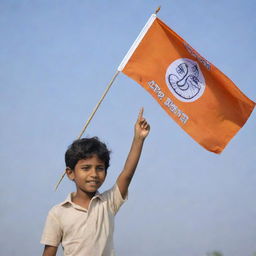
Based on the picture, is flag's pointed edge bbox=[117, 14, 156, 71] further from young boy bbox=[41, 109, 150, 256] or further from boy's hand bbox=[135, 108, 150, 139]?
young boy bbox=[41, 109, 150, 256]

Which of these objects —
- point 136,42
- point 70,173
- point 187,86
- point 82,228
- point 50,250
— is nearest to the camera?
point 82,228

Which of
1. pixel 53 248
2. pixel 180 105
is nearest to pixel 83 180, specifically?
pixel 53 248

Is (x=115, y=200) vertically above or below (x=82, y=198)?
above

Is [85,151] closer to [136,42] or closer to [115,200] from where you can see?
[115,200]

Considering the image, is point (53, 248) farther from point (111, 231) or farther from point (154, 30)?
point (154, 30)

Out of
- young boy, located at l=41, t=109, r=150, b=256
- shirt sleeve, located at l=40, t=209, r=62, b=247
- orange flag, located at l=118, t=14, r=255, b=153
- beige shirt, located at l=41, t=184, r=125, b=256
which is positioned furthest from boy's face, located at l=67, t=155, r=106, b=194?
orange flag, located at l=118, t=14, r=255, b=153

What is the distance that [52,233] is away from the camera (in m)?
3.67

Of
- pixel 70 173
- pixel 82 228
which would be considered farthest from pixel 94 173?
pixel 82 228

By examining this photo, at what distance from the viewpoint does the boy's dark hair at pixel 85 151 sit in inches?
153

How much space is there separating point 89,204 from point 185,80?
2715 mm

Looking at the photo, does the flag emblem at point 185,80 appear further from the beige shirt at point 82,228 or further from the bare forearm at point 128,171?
the beige shirt at point 82,228

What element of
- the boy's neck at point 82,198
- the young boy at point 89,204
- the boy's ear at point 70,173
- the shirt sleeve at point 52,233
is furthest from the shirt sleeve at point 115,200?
the shirt sleeve at point 52,233

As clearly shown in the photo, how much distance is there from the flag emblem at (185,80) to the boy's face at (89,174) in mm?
2181

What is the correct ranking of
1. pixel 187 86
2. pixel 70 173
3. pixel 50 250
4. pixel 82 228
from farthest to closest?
pixel 187 86
pixel 70 173
pixel 50 250
pixel 82 228
